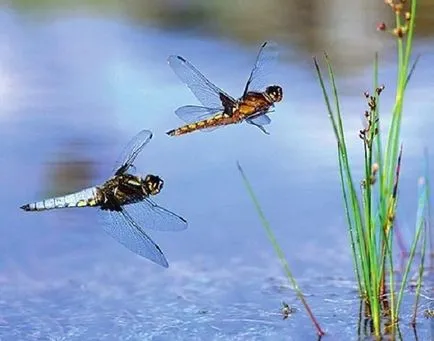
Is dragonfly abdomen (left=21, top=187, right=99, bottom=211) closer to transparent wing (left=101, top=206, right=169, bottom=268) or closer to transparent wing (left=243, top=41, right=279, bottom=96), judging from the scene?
transparent wing (left=101, top=206, right=169, bottom=268)

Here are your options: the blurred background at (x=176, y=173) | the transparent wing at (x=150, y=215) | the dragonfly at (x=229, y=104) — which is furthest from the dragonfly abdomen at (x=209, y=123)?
the blurred background at (x=176, y=173)

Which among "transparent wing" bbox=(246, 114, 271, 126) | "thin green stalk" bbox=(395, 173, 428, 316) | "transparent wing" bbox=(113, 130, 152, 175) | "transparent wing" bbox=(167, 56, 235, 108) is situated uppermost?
"transparent wing" bbox=(167, 56, 235, 108)

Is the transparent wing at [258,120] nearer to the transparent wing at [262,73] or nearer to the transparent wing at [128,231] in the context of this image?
the transparent wing at [262,73]

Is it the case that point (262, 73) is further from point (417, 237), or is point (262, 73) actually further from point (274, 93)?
point (417, 237)

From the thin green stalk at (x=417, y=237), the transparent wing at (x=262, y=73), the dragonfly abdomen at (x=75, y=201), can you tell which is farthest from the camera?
the transparent wing at (x=262, y=73)

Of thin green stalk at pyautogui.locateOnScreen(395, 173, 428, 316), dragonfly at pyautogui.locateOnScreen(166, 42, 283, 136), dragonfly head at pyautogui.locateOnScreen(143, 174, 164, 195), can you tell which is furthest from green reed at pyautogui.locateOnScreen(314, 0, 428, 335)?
dragonfly head at pyautogui.locateOnScreen(143, 174, 164, 195)

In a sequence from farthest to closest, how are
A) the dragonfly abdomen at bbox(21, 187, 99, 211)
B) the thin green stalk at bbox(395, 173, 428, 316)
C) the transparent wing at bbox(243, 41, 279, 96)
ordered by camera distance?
the transparent wing at bbox(243, 41, 279, 96) < the thin green stalk at bbox(395, 173, 428, 316) < the dragonfly abdomen at bbox(21, 187, 99, 211)
